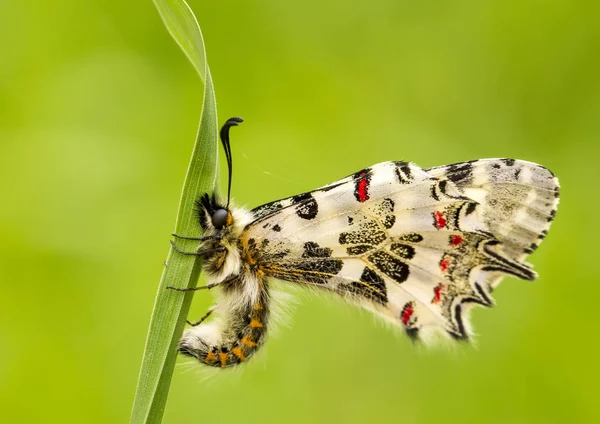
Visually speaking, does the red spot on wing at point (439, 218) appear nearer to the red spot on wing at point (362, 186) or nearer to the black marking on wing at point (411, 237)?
the black marking on wing at point (411, 237)

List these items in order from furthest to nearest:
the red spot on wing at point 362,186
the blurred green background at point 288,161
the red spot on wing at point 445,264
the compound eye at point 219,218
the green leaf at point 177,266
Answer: the blurred green background at point 288,161
the red spot on wing at point 445,264
the red spot on wing at point 362,186
the compound eye at point 219,218
the green leaf at point 177,266

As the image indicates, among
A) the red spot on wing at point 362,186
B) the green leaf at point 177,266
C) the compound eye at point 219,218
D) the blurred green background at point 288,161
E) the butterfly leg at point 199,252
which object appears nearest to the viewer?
the green leaf at point 177,266

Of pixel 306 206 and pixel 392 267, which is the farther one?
pixel 392 267

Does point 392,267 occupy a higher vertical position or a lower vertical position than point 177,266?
higher

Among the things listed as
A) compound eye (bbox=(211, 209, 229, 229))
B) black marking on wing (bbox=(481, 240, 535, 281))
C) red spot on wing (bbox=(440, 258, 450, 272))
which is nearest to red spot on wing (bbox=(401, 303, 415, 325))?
red spot on wing (bbox=(440, 258, 450, 272))

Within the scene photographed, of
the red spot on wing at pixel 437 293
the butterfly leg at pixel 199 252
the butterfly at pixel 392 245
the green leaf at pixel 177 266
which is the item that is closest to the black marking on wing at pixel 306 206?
the butterfly at pixel 392 245

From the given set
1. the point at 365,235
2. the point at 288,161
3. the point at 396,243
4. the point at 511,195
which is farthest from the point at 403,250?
the point at 288,161

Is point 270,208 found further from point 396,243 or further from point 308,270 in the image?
point 396,243

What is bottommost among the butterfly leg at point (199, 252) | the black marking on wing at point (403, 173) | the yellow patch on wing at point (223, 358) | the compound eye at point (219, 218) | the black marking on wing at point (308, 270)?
the yellow patch on wing at point (223, 358)

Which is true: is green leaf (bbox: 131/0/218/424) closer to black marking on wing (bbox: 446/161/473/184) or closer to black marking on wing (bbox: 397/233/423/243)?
black marking on wing (bbox: 397/233/423/243)
